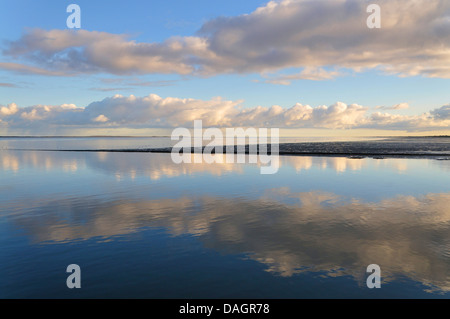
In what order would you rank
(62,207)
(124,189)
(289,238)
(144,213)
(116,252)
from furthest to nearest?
(124,189)
(62,207)
(144,213)
(289,238)
(116,252)

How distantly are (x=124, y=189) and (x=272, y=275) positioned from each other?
20.4m

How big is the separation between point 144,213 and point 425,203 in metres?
19.5

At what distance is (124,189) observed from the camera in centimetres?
2747

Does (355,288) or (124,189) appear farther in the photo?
(124,189)

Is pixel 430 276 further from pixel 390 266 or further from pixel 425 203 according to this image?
pixel 425 203

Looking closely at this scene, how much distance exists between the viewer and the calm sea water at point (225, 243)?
9.66 metres

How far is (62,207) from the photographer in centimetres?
2036

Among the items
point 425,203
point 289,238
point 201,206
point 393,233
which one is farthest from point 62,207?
point 425,203

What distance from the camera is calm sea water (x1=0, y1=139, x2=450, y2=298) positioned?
9.66 metres

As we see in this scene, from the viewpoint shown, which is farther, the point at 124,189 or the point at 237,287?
the point at 124,189

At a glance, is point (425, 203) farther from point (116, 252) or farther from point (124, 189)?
point (124, 189)

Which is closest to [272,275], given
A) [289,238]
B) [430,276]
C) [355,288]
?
[355,288]

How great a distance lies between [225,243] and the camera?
13.3m

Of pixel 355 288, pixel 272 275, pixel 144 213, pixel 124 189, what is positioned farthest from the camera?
pixel 124 189
